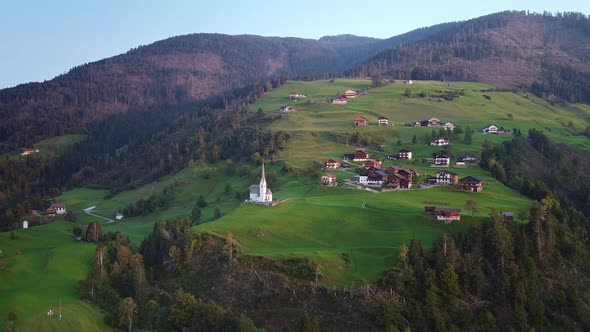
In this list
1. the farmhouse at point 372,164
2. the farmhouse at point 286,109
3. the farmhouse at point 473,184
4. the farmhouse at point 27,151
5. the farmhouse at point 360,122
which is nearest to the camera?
the farmhouse at point 473,184

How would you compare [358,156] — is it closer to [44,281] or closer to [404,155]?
[404,155]

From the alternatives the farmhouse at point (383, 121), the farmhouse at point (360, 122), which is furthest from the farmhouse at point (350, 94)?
the farmhouse at point (360, 122)

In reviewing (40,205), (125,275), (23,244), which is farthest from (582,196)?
(40,205)

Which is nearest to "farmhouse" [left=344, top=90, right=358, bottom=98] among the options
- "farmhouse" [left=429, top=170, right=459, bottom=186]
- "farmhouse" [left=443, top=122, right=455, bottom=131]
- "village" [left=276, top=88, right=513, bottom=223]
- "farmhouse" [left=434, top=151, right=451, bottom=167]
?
"farmhouse" [left=443, top=122, right=455, bottom=131]

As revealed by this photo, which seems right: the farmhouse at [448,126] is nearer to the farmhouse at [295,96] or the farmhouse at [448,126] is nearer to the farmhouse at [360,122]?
the farmhouse at [360,122]

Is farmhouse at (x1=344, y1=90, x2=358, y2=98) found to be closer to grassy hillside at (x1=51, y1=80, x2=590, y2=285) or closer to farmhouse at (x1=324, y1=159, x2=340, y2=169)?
grassy hillside at (x1=51, y1=80, x2=590, y2=285)

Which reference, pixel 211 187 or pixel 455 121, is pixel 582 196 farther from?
pixel 211 187

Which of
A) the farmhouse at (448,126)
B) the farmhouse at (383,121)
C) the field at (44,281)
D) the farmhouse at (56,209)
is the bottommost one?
the farmhouse at (56,209)
